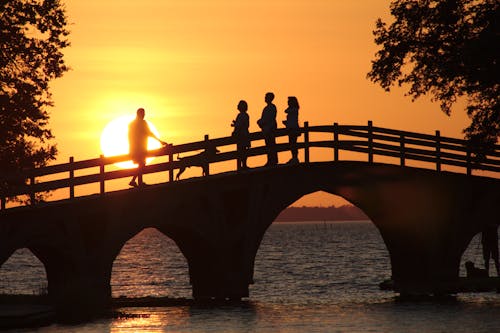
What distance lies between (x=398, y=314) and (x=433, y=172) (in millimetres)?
9852

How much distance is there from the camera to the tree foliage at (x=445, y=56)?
40375mm

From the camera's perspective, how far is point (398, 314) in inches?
1331

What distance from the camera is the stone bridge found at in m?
34.3

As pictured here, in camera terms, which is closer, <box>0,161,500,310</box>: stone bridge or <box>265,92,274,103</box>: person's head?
<box>0,161,500,310</box>: stone bridge

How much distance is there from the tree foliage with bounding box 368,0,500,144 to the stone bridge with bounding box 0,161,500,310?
262 cm

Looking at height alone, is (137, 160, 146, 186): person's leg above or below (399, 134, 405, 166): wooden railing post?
below

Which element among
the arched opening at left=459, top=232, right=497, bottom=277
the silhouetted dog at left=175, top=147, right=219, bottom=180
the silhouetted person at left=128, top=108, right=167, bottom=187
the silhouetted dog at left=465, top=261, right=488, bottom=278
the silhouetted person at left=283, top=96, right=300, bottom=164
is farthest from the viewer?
the arched opening at left=459, top=232, right=497, bottom=277

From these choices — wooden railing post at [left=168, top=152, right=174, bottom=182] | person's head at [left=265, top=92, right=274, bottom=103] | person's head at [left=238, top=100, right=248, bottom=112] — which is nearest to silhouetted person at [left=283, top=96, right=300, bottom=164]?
person's head at [left=265, top=92, right=274, bottom=103]

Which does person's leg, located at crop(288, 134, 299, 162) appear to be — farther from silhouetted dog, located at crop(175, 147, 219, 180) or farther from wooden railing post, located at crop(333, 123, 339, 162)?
silhouetted dog, located at crop(175, 147, 219, 180)

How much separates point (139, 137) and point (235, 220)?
6046 millimetres

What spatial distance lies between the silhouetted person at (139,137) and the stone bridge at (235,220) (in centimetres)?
132

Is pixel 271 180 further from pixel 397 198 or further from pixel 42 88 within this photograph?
pixel 42 88

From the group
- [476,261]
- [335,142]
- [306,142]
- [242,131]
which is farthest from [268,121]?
[476,261]

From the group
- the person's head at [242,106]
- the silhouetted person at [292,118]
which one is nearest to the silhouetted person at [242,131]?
the person's head at [242,106]
